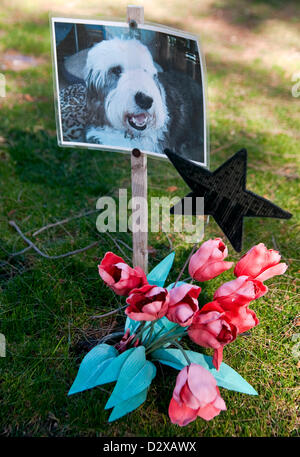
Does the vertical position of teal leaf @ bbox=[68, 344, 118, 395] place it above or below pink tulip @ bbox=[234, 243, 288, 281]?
below

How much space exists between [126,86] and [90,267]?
2.46ft

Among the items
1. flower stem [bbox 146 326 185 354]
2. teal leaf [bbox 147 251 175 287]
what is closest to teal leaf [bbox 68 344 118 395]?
flower stem [bbox 146 326 185 354]

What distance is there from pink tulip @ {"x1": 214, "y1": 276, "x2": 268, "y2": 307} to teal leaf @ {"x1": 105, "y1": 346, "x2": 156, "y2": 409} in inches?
11.2

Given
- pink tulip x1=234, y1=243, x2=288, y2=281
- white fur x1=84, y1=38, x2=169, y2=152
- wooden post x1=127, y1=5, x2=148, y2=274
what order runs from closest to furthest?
pink tulip x1=234, y1=243, x2=288, y2=281, white fur x1=84, y1=38, x2=169, y2=152, wooden post x1=127, y1=5, x2=148, y2=274

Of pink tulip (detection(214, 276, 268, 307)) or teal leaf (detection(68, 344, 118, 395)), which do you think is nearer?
pink tulip (detection(214, 276, 268, 307))

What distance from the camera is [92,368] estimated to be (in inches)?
44.6

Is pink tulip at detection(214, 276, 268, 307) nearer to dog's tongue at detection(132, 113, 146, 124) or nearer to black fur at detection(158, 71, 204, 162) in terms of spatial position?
black fur at detection(158, 71, 204, 162)

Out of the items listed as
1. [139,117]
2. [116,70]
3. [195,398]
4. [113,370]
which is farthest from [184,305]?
[116,70]

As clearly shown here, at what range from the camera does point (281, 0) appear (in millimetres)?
5844

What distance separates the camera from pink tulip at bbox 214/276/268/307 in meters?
0.96

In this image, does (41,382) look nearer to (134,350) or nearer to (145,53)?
(134,350)

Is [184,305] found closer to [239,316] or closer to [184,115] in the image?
[239,316]

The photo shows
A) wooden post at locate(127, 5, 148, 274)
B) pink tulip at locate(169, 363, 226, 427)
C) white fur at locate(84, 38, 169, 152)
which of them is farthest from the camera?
wooden post at locate(127, 5, 148, 274)

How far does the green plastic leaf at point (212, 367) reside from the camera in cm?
111
